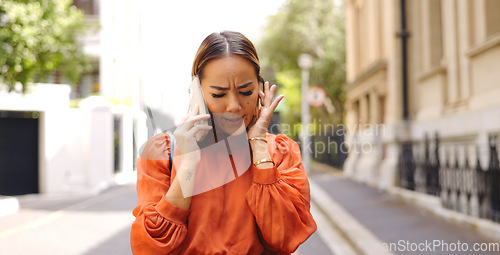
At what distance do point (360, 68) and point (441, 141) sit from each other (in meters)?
10.7

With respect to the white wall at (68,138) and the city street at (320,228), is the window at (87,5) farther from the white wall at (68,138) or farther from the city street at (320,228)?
the city street at (320,228)

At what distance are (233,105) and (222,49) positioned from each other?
7.1 inches

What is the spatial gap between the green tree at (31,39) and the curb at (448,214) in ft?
27.3

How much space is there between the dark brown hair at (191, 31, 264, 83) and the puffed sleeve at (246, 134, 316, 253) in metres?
0.34

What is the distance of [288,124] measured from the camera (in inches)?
192

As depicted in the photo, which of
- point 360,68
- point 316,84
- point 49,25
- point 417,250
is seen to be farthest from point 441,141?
point 316,84

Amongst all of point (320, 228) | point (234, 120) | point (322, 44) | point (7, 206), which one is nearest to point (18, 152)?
point (7, 206)

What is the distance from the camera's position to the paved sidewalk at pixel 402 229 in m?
5.41

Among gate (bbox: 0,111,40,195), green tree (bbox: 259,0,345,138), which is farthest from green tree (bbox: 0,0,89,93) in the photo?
green tree (bbox: 259,0,345,138)

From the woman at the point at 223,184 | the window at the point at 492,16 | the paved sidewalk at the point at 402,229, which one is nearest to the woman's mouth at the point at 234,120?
the woman at the point at 223,184

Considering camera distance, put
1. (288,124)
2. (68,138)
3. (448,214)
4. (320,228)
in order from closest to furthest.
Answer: (288,124)
(448,214)
(320,228)
(68,138)

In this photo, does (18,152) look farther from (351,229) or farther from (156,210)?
(156,210)

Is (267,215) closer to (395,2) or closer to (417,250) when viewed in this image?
(417,250)

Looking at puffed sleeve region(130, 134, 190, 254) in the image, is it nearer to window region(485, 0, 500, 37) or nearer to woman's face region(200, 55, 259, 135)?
woman's face region(200, 55, 259, 135)
